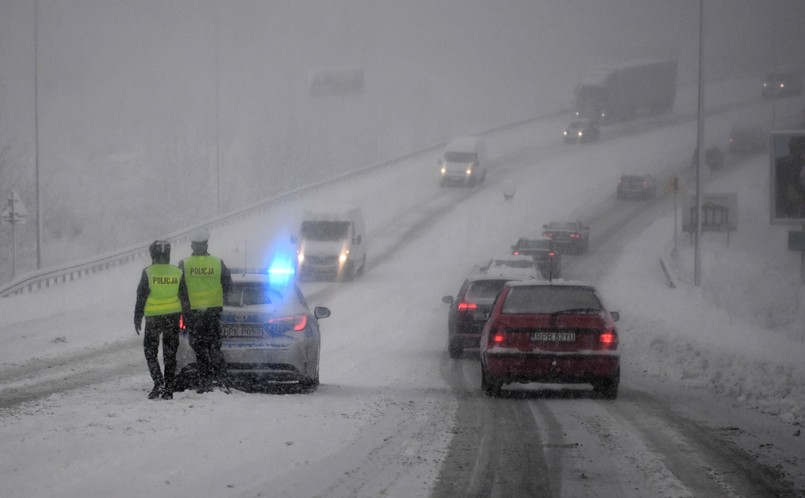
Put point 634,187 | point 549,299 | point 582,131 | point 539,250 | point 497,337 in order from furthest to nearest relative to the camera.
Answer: point 582,131
point 634,187
point 539,250
point 549,299
point 497,337

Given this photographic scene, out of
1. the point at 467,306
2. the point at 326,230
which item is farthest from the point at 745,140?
the point at 467,306

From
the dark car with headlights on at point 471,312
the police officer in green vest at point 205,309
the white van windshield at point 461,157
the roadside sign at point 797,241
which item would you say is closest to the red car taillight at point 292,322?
the police officer in green vest at point 205,309

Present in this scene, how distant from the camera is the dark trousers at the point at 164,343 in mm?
12680

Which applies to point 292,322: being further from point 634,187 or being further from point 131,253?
point 634,187

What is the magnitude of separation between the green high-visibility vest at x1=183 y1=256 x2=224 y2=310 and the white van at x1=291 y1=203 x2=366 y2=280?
24610 millimetres

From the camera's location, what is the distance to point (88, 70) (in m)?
144

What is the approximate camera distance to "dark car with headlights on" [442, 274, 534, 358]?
20516mm

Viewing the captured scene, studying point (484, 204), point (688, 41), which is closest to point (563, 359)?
point (484, 204)

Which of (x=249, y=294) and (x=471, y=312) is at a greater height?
(x=249, y=294)

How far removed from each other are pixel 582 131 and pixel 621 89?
4.62 m

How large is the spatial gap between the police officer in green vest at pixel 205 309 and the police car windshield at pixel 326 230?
2531 centimetres

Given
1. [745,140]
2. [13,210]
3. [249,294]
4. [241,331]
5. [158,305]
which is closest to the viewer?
[158,305]

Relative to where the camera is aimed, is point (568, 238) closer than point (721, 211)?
Yes

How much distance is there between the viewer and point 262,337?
13.8 meters
